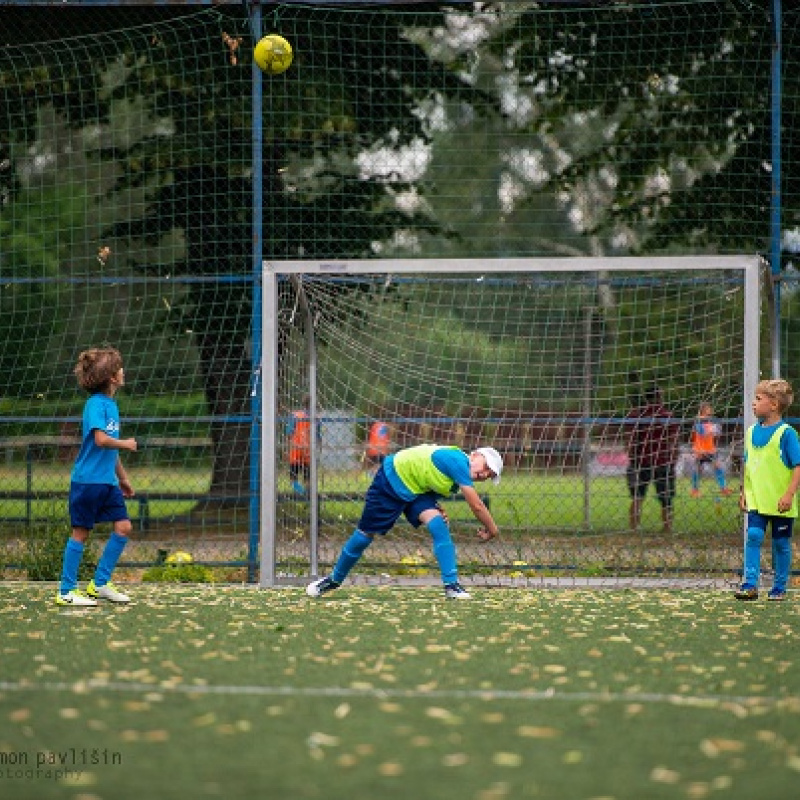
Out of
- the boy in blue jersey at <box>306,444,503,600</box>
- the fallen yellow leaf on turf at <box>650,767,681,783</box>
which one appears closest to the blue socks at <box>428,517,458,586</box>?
the boy in blue jersey at <box>306,444,503,600</box>

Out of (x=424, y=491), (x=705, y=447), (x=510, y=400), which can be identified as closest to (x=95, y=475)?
(x=424, y=491)

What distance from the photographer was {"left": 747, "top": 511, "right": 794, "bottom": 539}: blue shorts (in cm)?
871

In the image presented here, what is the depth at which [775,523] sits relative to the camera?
8742 mm

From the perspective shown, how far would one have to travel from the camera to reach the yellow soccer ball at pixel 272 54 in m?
9.58

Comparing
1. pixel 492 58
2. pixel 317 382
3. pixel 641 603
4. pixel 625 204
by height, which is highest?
pixel 492 58

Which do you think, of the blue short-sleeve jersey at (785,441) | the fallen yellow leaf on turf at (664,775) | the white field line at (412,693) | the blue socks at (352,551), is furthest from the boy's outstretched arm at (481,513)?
the fallen yellow leaf on turf at (664,775)

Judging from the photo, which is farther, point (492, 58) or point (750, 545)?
point (492, 58)

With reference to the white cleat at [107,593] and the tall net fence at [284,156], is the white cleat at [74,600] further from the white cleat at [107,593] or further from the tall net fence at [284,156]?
the tall net fence at [284,156]

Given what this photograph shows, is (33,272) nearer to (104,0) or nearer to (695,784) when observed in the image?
(104,0)

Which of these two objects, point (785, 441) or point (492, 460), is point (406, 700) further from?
point (785, 441)

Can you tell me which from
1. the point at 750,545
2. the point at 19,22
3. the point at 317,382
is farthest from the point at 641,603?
the point at 19,22

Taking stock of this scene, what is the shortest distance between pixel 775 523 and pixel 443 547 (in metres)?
1.99

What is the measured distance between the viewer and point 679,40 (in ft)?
46.6

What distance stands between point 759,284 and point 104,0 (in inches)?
241
